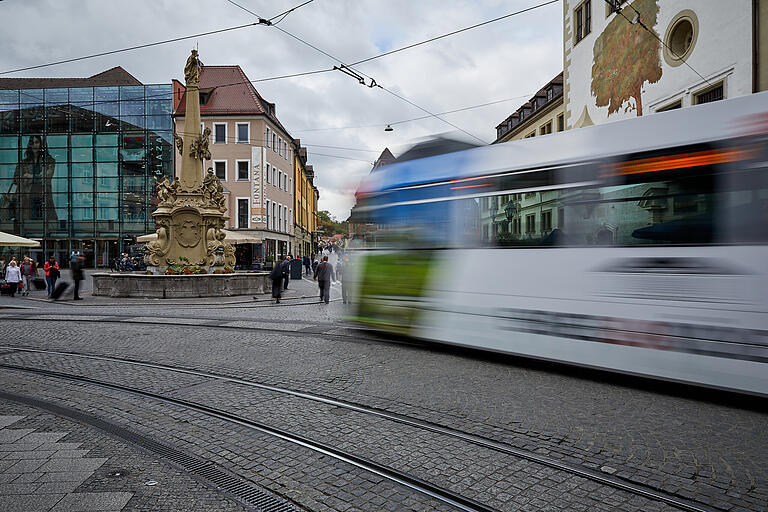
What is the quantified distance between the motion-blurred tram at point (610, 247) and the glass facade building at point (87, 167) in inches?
1791

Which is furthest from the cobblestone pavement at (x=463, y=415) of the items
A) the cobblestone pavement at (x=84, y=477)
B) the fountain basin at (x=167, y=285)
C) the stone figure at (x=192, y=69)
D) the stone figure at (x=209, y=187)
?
the stone figure at (x=192, y=69)

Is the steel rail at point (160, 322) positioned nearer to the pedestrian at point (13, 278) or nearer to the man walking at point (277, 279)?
the man walking at point (277, 279)

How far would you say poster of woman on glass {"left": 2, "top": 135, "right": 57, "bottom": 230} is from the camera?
2005 inches

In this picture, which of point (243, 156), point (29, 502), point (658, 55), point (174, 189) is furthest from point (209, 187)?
point (243, 156)

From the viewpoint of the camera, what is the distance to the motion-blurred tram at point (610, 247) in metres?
5.84

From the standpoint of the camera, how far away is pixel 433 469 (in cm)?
418

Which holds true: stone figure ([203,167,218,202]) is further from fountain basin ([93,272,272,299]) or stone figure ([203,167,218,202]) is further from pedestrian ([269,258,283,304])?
pedestrian ([269,258,283,304])

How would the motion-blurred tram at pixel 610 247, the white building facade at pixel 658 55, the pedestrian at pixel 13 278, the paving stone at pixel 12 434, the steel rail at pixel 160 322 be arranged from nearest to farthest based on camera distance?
the paving stone at pixel 12 434 < the motion-blurred tram at pixel 610 247 < the steel rail at pixel 160 322 < the white building facade at pixel 658 55 < the pedestrian at pixel 13 278

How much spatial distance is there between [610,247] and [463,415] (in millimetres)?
2888

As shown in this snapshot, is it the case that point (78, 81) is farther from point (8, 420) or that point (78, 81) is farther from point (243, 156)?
point (8, 420)

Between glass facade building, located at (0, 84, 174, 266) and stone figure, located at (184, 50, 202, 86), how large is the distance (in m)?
27.6

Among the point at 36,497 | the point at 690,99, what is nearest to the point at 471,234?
the point at 36,497

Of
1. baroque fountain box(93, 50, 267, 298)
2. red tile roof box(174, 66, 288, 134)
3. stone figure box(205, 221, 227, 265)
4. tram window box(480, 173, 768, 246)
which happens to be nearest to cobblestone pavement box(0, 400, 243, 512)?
tram window box(480, 173, 768, 246)

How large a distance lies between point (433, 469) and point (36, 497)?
260 centimetres
